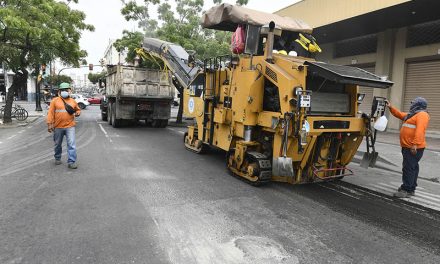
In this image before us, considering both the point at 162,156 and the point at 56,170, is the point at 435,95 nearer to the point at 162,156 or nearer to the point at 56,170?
the point at 162,156

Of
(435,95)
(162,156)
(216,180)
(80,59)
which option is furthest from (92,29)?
(435,95)

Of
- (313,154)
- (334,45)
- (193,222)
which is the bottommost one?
(193,222)

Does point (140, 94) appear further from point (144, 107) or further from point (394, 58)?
point (394, 58)

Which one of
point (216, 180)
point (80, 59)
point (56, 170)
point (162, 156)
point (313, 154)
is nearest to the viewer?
point (313, 154)

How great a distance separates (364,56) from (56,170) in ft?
50.0

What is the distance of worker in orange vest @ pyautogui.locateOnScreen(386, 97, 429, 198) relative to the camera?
19.6 feet

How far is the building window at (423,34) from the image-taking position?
14.1m

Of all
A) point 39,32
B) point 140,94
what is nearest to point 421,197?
point 140,94

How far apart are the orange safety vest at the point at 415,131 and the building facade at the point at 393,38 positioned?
7833 mm

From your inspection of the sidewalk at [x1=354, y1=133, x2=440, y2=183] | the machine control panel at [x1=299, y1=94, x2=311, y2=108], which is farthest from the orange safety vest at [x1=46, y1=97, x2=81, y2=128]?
the sidewalk at [x1=354, y1=133, x2=440, y2=183]

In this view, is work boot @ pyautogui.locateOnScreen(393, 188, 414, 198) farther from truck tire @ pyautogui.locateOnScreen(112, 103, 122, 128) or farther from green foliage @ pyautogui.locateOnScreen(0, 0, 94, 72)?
green foliage @ pyautogui.locateOnScreen(0, 0, 94, 72)

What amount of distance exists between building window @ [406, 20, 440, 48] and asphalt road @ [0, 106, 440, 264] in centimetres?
1062

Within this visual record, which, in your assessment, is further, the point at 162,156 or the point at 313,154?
the point at 162,156

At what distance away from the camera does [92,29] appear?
18297 mm
